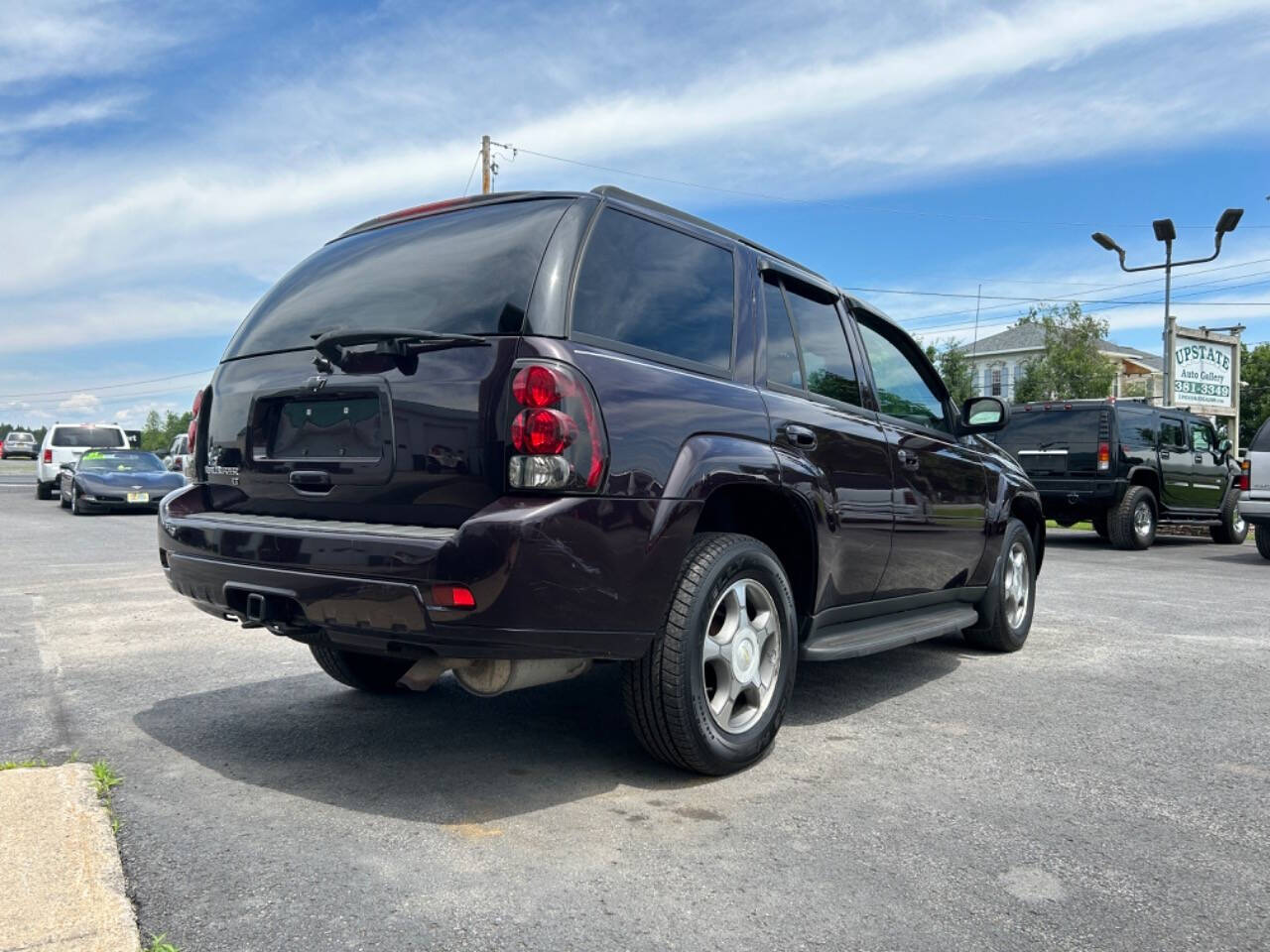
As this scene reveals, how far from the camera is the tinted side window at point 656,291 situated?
3.25 meters

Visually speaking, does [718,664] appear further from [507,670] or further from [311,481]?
[311,481]

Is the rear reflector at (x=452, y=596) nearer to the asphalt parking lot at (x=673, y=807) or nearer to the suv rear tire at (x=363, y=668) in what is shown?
the asphalt parking lot at (x=673, y=807)

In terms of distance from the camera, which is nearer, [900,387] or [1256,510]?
[900,387]

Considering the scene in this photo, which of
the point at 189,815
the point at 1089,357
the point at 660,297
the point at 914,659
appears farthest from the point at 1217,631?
the point at 1089,357

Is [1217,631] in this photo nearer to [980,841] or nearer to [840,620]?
[840,620]

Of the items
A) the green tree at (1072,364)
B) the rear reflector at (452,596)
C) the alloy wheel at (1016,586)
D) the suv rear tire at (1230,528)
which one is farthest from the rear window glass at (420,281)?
the green tree at (1072,364)

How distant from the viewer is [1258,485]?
1173 centimetres

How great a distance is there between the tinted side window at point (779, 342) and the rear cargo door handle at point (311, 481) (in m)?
1.65

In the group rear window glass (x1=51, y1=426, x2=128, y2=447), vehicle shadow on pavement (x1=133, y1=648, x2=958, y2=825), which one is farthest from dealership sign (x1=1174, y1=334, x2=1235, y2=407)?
rear window glass (x1=51, y1=426, x2=128, y2=447)

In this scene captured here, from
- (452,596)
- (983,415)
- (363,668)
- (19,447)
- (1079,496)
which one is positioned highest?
(19,447)

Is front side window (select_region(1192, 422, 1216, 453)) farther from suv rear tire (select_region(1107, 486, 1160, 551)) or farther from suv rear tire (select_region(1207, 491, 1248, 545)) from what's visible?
suv rear tire (select_region(1107, 486, 1160, 551))

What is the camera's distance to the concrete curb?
2221 millimetres

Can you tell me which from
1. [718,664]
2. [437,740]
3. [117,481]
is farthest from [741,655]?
[117,481]

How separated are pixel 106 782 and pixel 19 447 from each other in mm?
78806
